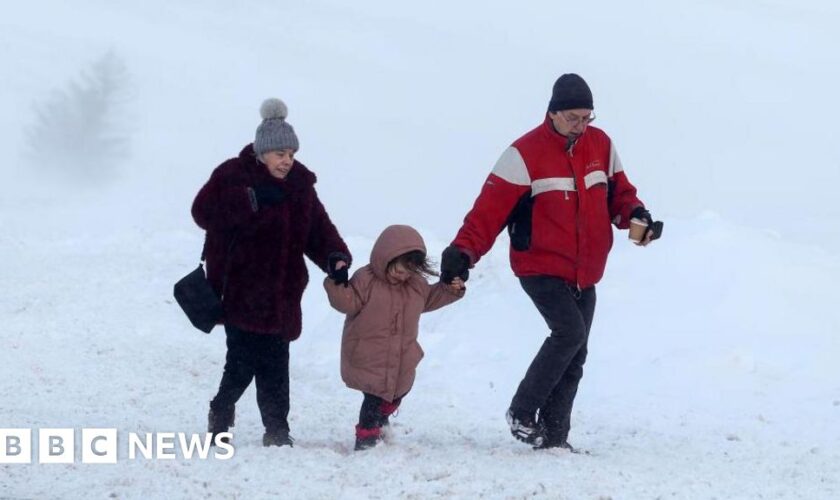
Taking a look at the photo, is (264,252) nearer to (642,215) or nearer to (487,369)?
(642,215)

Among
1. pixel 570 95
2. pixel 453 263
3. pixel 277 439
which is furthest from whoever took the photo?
pixel 277 439

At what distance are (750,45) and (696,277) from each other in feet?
208

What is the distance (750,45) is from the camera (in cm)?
7075

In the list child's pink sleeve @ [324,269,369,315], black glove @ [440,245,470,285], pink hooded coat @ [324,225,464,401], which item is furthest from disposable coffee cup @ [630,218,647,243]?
child's pink sleeve @ [324,269,369,315]

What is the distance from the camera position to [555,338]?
6.58m

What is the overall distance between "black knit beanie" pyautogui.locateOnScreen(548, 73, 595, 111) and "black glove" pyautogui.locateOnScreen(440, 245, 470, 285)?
2.97 feet

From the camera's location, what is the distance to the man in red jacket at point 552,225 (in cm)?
648

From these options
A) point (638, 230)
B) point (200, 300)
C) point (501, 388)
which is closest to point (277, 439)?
point (200, 300)

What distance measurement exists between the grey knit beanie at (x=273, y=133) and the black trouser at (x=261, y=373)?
1017 mm

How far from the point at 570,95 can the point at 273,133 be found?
1.58 meters

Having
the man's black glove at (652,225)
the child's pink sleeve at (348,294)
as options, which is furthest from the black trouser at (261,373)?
the man's black glove at (652,225)

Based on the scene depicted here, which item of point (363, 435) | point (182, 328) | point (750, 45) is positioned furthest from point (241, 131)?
point (363, 435)

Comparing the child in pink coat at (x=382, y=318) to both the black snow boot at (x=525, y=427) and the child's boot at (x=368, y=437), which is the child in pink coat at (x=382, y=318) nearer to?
the child's boot at (x=368, y=437)

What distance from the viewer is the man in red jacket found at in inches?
255
